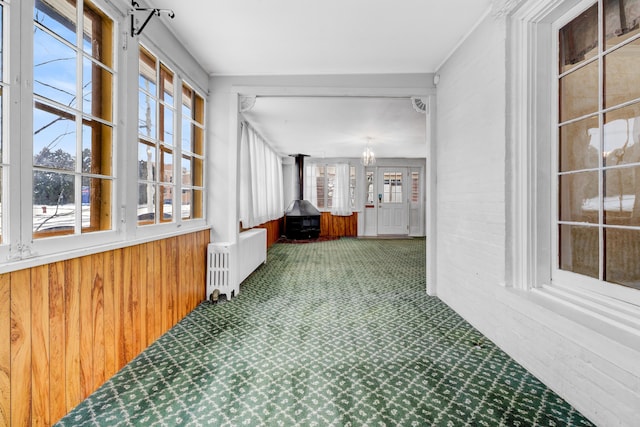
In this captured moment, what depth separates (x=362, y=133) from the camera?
19.6ft

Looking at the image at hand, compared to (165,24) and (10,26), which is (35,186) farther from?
(165,24)

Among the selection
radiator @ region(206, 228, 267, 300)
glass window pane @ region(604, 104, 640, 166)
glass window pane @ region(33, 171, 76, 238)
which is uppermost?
glass window pane @ region(604, 104, 640, 166)

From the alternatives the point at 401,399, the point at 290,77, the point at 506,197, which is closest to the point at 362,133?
the point at 290,77

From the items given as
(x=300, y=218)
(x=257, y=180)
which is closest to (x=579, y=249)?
(x=257, y=180)

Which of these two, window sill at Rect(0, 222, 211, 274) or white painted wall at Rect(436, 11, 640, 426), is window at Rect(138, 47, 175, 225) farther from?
white painted wall at Rect(436, 11, 640, 426)

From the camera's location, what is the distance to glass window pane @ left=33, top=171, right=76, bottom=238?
1.40 meters

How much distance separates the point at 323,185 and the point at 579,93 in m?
7.86

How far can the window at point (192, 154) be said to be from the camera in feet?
9.50

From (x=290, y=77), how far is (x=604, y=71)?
8.57 ft

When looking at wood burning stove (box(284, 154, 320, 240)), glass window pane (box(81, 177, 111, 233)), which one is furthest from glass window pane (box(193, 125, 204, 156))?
wood burning stove (box(284, 154, 320, 240))

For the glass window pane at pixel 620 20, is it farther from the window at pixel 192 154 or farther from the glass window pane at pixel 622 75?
the window at pixel 192 154

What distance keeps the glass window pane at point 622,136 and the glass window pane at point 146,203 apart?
2778mm

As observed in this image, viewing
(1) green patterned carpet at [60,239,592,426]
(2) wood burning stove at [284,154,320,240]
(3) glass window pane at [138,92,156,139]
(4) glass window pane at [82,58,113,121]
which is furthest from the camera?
(2) wood burning stove at [284,154,320,240]

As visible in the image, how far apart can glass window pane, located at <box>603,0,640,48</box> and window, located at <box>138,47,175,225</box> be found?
275 centimetres
